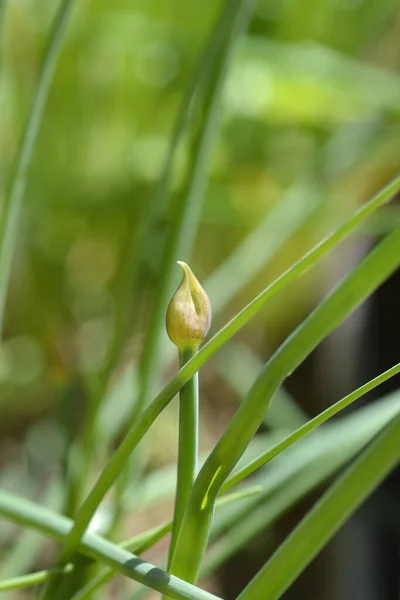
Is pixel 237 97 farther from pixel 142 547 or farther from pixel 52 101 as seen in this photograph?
pixel 142 547

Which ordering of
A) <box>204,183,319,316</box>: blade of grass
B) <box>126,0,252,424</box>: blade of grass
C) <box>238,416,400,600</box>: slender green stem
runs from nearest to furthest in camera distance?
<box>238,416,400,600</box>: slender green stem, <box>126,0,252,424</box>: blade of grass, <box>204,183,319,316</box>: blade of grass

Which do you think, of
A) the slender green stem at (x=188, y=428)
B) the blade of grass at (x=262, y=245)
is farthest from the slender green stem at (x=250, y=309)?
the blade of grass at (x=262, y=245)

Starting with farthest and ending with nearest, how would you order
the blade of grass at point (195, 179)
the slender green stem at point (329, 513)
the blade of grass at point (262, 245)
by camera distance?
the blade of grass at point (262, 245) → the blade of grass at point (195, 179) → the slender green stem at point (329, 513)

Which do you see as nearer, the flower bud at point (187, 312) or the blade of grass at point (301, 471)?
the flower bud at point (187, 312)

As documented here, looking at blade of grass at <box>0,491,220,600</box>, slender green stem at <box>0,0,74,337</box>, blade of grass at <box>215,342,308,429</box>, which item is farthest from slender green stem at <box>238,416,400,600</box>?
blade of grass at <box>215,342,308,429</box>

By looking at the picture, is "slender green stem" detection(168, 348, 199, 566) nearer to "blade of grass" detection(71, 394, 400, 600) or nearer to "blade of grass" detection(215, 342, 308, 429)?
"blade of grass" detection(71, 394, 400, 600)

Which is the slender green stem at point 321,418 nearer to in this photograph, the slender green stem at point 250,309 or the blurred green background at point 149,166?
the slender green stem at point 250,309

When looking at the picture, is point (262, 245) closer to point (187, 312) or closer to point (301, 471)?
point (301, 471)
